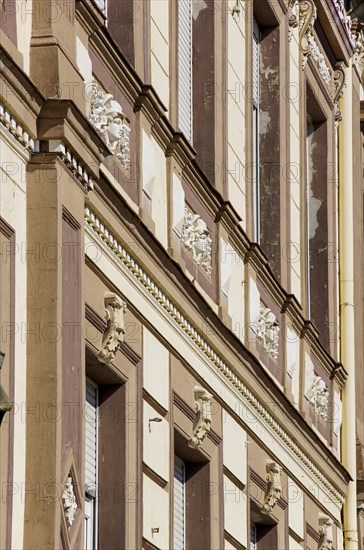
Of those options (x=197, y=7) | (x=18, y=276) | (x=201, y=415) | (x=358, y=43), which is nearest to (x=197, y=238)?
(x=201, y=415)

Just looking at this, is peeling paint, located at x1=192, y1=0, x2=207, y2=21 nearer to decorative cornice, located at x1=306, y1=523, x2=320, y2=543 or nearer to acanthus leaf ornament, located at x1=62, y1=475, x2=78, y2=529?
decorative cornice, located at x1=306, y1=523, x2=320, y2=543

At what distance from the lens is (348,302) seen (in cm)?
2267

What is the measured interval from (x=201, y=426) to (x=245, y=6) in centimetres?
467

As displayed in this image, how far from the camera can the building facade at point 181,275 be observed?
11.5 metres

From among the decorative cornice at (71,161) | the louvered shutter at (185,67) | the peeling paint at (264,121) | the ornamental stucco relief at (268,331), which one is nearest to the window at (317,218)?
the peeling paint at (264,121)

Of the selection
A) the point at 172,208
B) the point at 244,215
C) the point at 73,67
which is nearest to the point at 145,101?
the point at 172,208

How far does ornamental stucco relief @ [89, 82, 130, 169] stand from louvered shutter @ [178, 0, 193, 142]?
2.49 meters

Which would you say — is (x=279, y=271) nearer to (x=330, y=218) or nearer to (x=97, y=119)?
(x=330, y=218)

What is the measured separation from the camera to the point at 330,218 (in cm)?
2247

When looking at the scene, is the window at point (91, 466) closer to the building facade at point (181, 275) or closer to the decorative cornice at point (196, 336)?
the building facade at point (181, 275)

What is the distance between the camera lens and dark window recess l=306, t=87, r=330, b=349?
72.4 feet

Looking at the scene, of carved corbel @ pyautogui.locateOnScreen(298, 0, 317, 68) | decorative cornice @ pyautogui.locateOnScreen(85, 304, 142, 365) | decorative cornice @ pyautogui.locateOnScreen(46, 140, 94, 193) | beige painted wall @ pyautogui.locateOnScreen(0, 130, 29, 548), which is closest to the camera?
beige painted wall @ pyautogui.locateOnScreen(0, 130, 29, 548)

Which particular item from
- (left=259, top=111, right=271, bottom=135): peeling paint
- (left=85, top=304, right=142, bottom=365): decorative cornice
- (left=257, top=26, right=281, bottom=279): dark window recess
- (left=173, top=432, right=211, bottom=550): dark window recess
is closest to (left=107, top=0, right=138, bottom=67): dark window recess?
(left=85, top=304, right=142, bottom=365): decorative cornice

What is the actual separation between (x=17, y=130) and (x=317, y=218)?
1115cm
